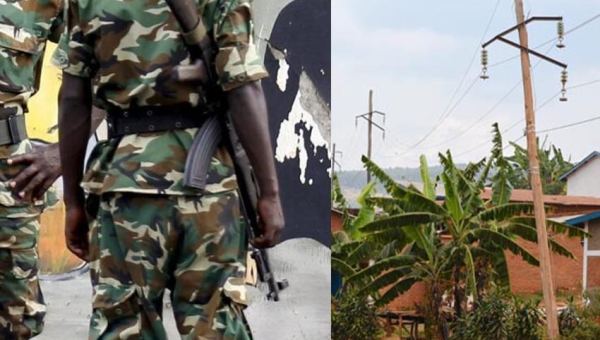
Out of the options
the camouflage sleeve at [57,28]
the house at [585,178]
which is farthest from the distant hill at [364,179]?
the camouflage sleeve at [57,28]

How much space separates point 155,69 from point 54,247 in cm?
350

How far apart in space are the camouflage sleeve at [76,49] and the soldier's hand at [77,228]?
0.36m

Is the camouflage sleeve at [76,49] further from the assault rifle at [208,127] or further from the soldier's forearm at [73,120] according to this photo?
the assault rifle at [208,127]

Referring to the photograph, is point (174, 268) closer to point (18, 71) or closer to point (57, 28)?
point (18, 71)

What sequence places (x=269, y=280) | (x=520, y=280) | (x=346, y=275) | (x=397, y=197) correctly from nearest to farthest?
(x=269, y=280) → (x=397, y=197) → (x=346, y=275) → (x=520, y=280)

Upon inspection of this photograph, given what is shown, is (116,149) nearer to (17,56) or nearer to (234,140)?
(234,140)

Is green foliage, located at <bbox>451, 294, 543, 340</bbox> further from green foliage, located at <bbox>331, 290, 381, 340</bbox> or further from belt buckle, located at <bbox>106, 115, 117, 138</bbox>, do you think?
belt buckle, located at <bbox>106, 115, 117, 138</bbox>

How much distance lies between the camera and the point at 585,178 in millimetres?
42469

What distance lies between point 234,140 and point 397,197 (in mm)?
12149

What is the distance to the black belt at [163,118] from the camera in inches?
107

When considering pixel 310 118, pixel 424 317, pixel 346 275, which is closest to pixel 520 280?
pixel 424 317

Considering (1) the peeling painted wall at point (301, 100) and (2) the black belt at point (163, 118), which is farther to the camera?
(1) the peeling painted wall at point (301, 100)

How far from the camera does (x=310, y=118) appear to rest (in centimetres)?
666

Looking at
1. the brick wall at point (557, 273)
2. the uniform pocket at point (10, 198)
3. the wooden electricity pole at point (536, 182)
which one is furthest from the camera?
the brick wall at point (557, 273)
